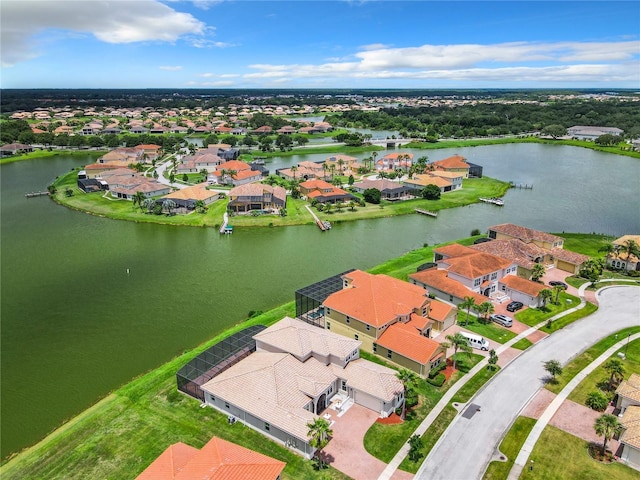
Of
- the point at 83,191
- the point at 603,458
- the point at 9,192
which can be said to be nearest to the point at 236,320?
the point at 603,458

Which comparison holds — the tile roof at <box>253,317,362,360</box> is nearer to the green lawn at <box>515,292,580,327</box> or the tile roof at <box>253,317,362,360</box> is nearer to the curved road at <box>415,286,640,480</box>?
the curved road at <box>415,286,640,480</box>

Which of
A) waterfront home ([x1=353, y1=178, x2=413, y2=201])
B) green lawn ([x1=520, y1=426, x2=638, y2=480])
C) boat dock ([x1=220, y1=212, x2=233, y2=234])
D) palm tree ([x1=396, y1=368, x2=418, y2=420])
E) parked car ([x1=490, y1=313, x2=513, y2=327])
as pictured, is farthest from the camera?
waterfront home ([x1=353, y1=178, x2=413, y2=201])

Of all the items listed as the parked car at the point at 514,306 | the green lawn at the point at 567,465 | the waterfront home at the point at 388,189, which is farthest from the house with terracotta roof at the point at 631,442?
the waterfront home at the point at 388,189

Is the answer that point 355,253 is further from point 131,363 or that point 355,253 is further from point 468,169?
point 468,169

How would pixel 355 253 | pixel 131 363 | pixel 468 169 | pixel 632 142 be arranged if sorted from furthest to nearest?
pixel 632 142 < pixel 468 169 < pixel 355 253 < pixel 131 363

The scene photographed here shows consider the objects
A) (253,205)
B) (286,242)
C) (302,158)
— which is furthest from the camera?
(302,158)

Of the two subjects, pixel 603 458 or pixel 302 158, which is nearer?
pixel 603 458

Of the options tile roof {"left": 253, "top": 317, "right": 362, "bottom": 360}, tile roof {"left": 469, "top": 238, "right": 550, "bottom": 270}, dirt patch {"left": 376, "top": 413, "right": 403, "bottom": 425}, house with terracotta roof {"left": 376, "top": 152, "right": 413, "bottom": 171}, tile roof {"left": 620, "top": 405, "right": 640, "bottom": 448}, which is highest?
house with terracotta roof {"left": 376, "top": 152, "right": 413, "bottom": 171}

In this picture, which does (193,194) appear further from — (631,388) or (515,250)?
(631,388)

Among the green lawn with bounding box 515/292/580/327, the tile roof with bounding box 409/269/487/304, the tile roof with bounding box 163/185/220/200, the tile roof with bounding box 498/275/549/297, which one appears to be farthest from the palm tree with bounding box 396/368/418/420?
the tile roof with bounding box 163/185/220/200
